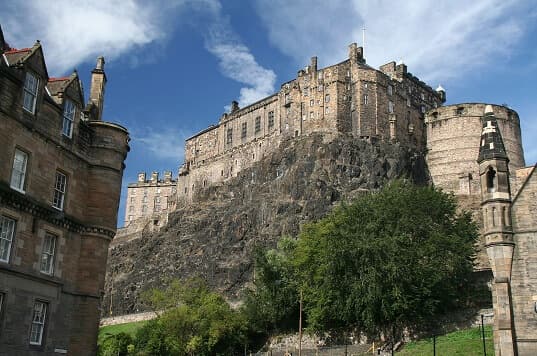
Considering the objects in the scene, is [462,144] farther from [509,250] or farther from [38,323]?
[38,323]

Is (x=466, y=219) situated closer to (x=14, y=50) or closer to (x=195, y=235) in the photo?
(x=14, y=50)

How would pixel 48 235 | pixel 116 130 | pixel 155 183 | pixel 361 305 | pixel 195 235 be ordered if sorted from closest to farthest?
pixel 48 235
pixel 116 130
pixel 361 305
pixel 195 235
pixel 155 183

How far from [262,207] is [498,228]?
58.6 meters

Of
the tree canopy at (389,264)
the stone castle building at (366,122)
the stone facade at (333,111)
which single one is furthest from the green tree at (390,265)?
the stone facade at (333,111)

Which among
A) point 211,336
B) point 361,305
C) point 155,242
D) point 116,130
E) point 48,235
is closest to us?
point 48,235

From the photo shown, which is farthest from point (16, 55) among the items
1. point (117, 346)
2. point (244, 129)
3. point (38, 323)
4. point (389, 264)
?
point (244, 129)

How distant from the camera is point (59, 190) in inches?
908

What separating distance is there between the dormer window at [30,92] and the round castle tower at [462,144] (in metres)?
68.3

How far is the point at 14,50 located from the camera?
23.2m

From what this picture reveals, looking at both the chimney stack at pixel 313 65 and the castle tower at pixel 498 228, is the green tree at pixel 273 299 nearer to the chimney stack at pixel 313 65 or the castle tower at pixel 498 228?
the castle tower at pixel 498 228

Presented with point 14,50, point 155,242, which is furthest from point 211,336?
point 155,242

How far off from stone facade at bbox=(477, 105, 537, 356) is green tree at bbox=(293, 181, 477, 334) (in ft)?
56.5

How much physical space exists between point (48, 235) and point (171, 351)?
88.1 ft

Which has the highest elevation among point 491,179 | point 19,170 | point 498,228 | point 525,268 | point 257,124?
point 257,124
